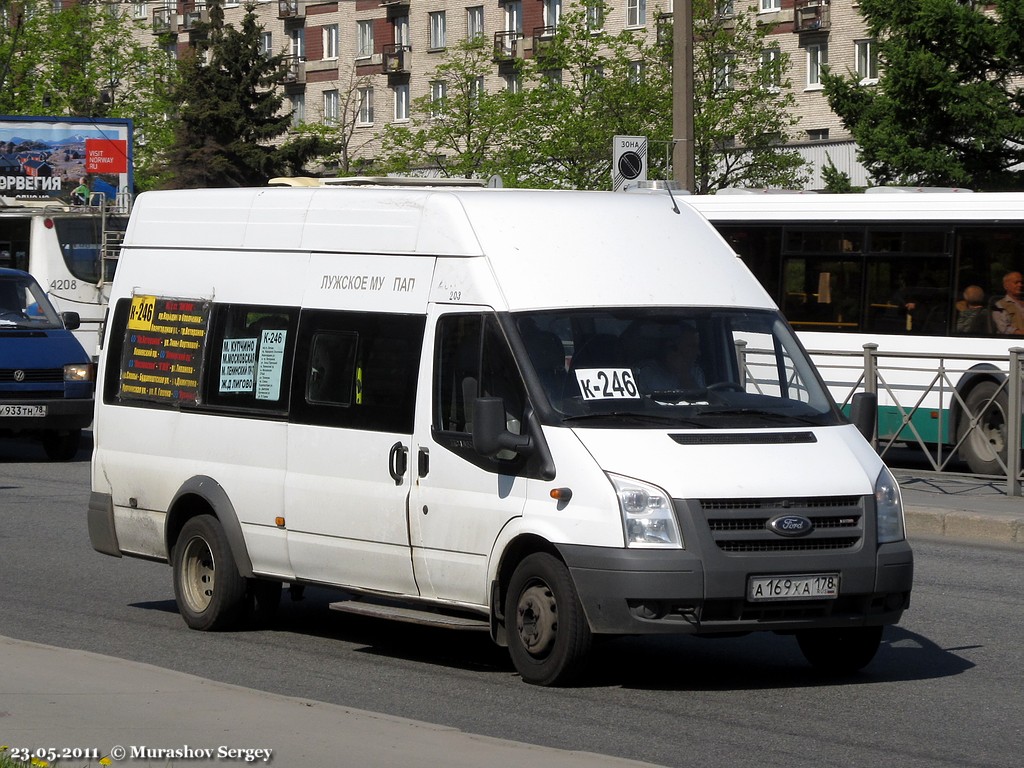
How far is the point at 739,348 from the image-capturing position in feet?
29.4

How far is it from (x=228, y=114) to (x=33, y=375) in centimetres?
4394

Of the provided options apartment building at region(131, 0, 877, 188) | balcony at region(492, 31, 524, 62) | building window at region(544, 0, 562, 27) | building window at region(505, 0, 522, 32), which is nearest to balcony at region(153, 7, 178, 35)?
apartment building at region(131, 0, 877, 188)

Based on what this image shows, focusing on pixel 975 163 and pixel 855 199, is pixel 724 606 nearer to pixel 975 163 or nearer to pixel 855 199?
pixel 855 199

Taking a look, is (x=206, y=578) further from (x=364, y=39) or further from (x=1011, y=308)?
(x=364, y=39)

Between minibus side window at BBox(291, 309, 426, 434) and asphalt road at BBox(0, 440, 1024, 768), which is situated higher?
minibus side window at BBox(291, 309, 426, 434)

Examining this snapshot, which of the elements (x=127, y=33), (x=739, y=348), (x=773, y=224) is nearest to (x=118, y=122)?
(x=773, y=224)

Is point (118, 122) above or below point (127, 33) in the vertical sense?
below

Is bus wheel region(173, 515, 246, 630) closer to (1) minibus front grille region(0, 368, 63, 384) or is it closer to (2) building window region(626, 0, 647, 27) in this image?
(1) minibus front grille region(0, 368, 63, 384)

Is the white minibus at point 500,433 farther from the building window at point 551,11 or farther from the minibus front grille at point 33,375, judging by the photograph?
the building window at point 551,11

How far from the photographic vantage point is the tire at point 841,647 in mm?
8594

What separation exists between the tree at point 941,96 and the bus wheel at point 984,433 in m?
20.0

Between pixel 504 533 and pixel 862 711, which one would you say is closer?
pixel 862 711

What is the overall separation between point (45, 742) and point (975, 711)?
153 inches

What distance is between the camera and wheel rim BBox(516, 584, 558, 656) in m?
8.15
